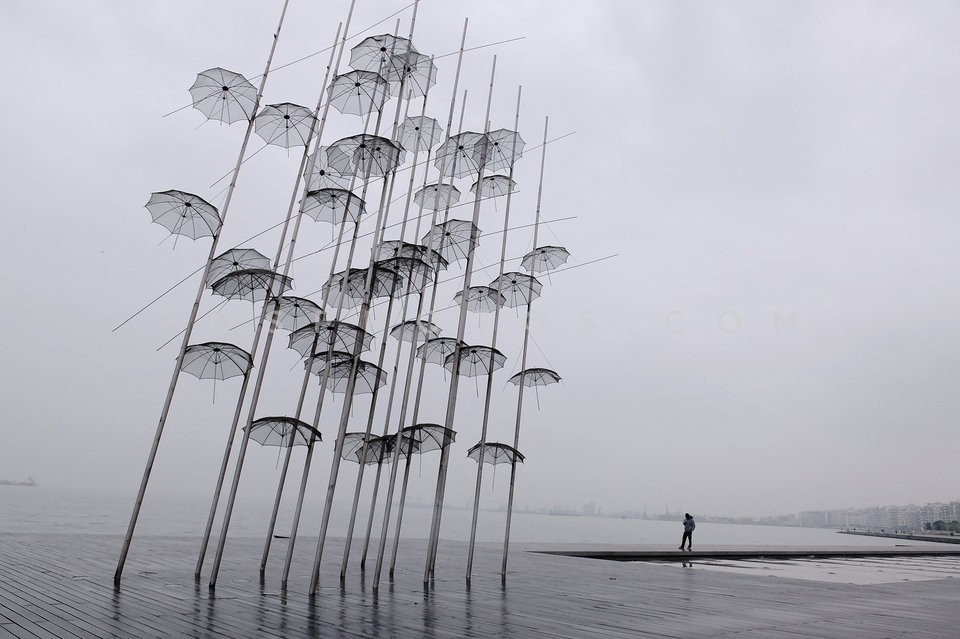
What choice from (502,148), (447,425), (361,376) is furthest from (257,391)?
(502,148)

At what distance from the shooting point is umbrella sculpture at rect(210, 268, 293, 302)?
14.0m

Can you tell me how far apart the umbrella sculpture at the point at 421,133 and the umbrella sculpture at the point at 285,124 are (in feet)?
9.95

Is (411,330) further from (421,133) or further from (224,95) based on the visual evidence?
(224,95)

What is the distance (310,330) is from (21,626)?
793cm

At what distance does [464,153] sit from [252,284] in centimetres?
720

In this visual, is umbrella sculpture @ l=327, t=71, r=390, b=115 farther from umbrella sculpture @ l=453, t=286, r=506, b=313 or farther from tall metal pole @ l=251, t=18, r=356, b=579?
umbrella sculpture @ l=453, t=286, r=506, b=313

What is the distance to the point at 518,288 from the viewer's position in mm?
18797

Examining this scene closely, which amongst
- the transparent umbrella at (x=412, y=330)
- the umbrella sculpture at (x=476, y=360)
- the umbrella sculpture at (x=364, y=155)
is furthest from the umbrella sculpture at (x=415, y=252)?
the umbrella sculpture at (x=476, y=360)

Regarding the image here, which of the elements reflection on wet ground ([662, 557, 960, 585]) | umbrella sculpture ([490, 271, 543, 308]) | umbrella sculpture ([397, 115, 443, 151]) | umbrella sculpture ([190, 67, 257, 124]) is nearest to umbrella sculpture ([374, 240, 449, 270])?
umbrella sculpture ([490, 271, 543, 308])

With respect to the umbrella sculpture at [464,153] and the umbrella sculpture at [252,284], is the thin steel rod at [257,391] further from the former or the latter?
the umbrella sculpture at [464,153]

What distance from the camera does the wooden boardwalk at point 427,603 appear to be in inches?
368

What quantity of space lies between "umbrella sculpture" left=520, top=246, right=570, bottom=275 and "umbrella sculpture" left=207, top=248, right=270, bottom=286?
7.72 meters

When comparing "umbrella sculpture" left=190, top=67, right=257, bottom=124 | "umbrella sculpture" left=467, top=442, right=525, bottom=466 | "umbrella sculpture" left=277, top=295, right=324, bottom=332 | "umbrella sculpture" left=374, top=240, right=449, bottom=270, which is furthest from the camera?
"umbrella sculpture" left=467, top=442, right=525, bottom=466

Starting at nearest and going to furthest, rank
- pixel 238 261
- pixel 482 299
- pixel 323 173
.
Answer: pixel 238 261
pixel 323 173
pixel 482 299
